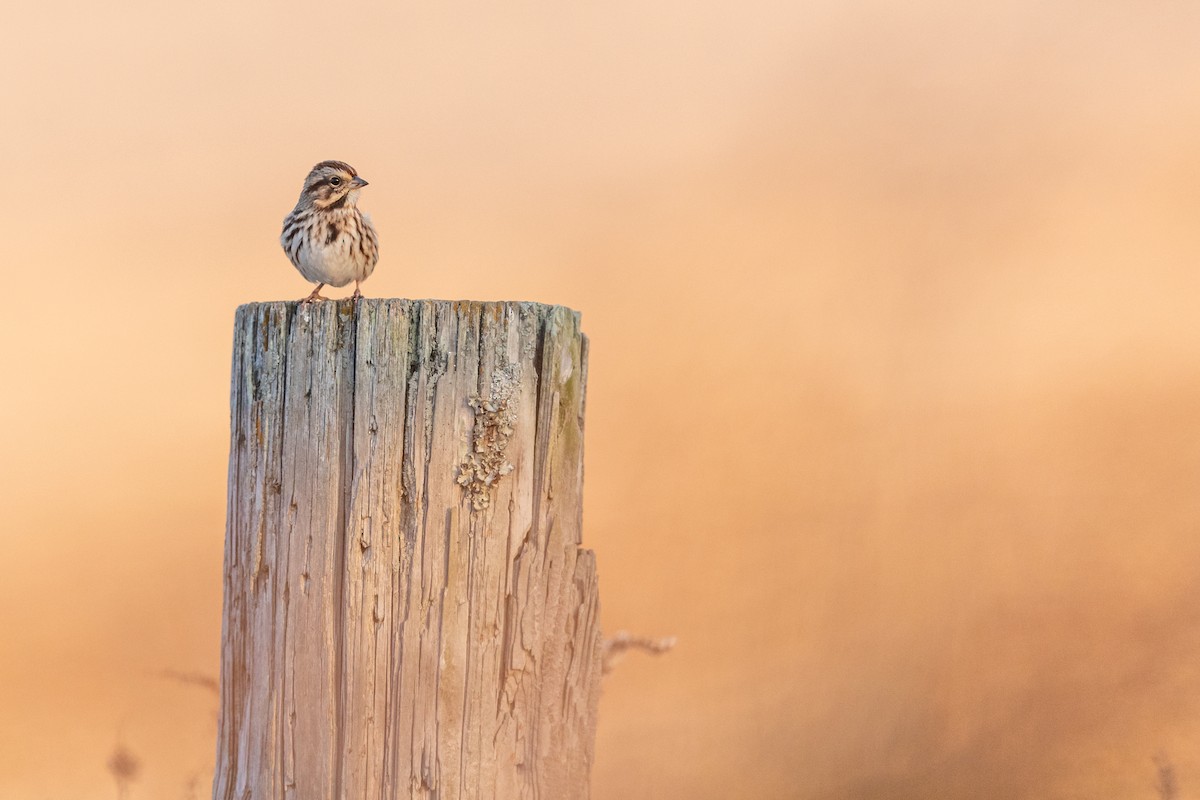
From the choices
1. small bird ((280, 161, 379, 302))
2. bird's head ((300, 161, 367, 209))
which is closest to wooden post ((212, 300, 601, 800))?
small bird ((280, 161, 379, 302))

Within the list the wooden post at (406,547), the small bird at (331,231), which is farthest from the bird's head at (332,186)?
the wooden post at (406,547)

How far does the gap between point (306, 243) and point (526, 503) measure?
→ 7.36 ft

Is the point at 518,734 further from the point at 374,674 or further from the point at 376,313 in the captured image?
the point at 376,313

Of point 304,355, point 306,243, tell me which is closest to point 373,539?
point 304,355

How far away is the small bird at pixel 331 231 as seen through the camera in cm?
420

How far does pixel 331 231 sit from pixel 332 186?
20cm

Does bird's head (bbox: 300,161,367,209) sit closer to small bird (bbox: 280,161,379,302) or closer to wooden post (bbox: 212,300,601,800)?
small bird (bbox: 280,161,379,302)

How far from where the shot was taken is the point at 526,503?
7.84 ft

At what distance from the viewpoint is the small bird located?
165 inches

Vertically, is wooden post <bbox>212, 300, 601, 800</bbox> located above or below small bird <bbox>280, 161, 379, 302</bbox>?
below

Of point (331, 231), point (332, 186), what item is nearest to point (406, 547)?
point (331, 231)

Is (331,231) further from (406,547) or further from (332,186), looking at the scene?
(406,547)

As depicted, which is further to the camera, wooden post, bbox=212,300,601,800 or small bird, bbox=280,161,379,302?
small bird, bbox=280,161,379,302

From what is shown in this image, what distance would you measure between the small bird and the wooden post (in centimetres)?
182
